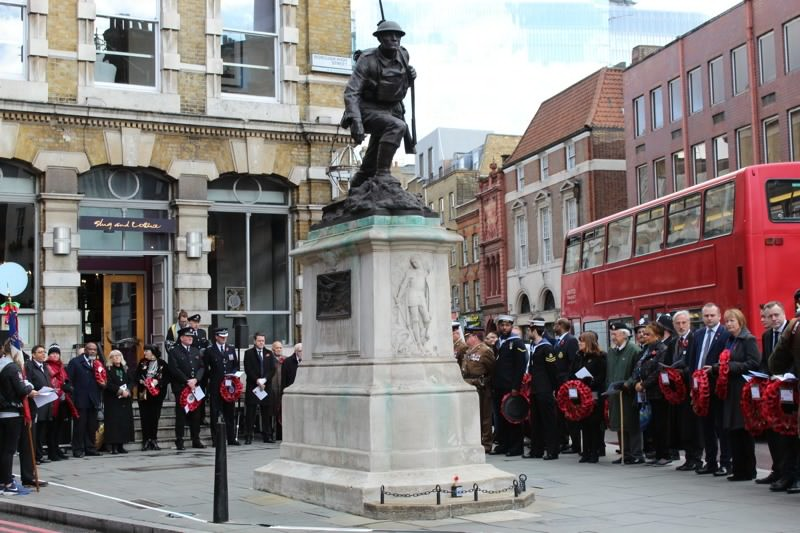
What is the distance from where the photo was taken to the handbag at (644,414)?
577 inches

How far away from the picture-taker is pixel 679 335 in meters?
14.1

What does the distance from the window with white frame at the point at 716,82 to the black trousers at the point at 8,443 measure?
110 feet

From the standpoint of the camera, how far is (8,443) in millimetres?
13039

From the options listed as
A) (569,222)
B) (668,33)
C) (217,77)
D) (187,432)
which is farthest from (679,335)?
(668,33)

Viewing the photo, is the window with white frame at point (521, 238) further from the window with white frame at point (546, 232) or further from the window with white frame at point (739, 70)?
the window with white frame at point (739, 70)

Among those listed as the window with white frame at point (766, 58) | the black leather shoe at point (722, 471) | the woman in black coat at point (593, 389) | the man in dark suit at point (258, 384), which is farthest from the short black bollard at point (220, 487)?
the window with white frame at point (766, 58)

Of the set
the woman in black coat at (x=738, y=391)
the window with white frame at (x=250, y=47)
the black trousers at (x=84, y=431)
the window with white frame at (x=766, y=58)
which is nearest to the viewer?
the woman in black coat at (x=738, y=391)

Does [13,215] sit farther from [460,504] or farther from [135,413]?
[460,504]

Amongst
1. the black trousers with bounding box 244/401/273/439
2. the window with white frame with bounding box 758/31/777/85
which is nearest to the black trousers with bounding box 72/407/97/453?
the black trousers with bounding box 244/401/273/439

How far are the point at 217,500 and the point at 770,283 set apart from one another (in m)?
12.3

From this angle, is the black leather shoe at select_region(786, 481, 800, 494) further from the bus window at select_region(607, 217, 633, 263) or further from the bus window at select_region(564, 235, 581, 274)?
the bus window at select_region(564, 235, 581, 274)

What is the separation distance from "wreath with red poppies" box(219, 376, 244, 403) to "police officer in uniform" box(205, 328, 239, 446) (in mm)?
51

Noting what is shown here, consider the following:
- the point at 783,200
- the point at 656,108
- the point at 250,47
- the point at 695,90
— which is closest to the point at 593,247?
the point at 783,200

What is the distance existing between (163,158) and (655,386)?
38.6 feet
